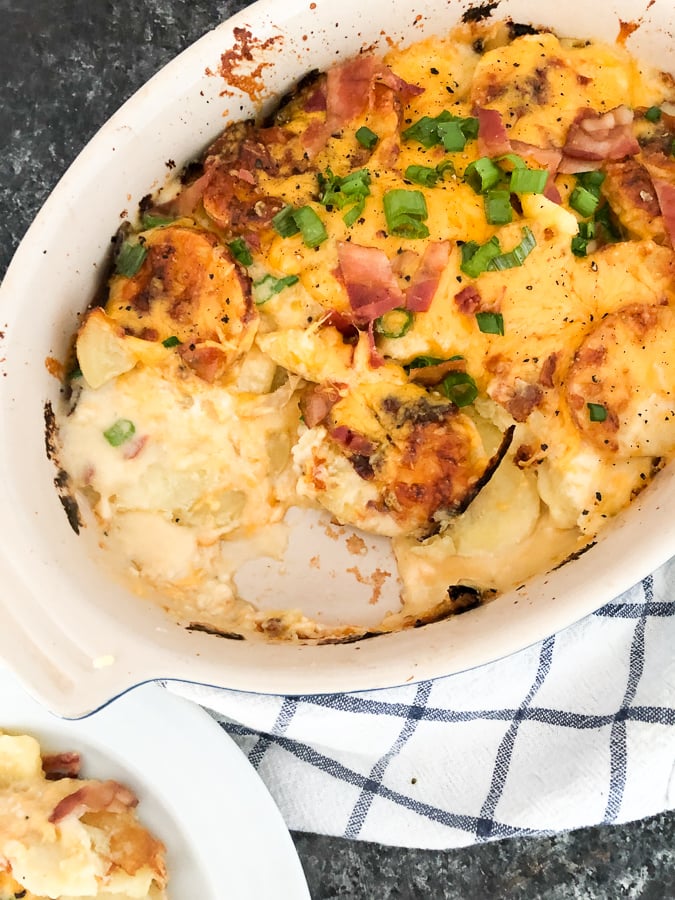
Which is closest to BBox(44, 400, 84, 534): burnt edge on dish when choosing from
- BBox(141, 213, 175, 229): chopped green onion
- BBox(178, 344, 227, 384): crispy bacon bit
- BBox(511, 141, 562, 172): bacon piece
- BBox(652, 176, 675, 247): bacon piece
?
BBox(178, 344, 227, 384): crispy bacon bit

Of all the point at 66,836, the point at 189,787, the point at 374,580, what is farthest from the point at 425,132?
the point at 66,836

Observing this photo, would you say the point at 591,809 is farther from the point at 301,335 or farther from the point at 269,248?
the point at 269,248

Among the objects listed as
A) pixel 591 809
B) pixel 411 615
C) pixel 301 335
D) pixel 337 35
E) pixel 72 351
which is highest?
pixel 337 35

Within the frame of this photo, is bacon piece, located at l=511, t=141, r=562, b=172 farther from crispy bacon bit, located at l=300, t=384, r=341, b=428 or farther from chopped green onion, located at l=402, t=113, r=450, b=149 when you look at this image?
crispy bacon bit, located at l=300, t=384, r=341, b=428

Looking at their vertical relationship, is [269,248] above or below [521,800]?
above

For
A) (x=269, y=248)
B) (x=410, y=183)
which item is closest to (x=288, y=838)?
(x=269, y=248)

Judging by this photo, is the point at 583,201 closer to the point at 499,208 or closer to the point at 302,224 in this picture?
the point at 499,208
